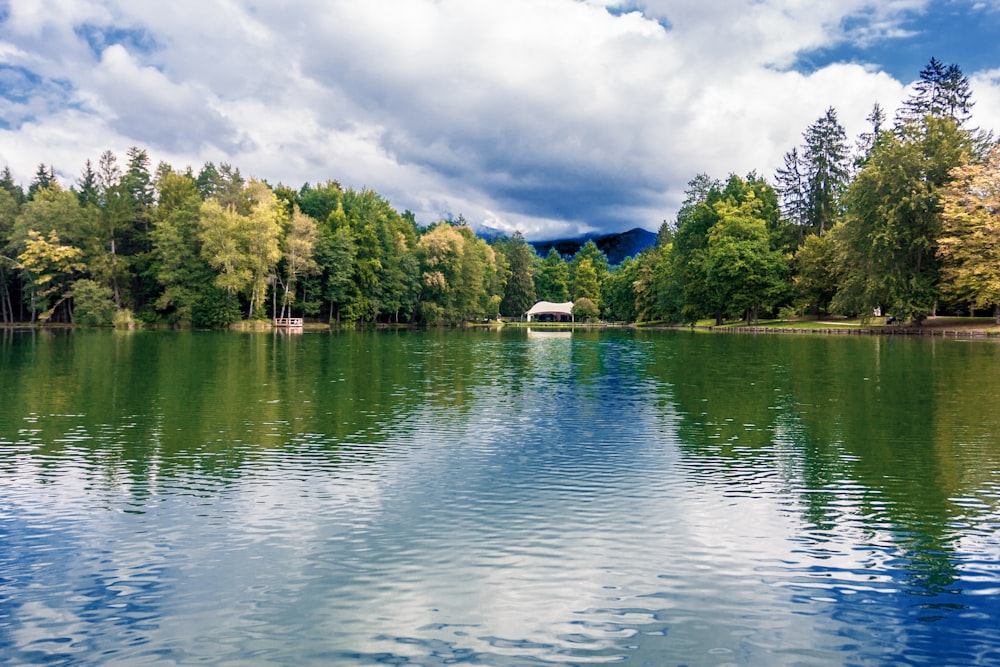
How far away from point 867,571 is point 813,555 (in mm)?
643

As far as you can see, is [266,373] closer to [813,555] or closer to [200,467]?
[200,467]

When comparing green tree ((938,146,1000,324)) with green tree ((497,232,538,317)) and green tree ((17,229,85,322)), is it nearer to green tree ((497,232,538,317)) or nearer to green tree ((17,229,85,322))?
green tree ((17,229,85,322))

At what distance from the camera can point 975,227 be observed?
61.3 meters

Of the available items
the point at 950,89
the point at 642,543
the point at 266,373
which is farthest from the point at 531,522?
the point at 950,89

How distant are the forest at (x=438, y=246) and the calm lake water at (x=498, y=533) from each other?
5347 cm

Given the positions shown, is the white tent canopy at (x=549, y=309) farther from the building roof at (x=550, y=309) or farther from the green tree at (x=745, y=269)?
the green tree at (x=745, y=269)

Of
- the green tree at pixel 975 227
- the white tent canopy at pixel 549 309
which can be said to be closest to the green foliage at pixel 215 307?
the green tree at pixel 975 227

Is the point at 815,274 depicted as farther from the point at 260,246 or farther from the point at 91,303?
the point at 91,303

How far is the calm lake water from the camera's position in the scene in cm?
662

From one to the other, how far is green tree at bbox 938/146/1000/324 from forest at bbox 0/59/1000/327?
0.58 ft

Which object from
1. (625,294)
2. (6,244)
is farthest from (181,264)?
(625,294)

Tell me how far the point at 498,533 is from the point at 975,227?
66748 mm

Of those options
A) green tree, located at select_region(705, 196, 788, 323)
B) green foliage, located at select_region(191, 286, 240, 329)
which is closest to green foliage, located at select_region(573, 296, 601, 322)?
green tree, located at select_region(705, 196, 788, 323)

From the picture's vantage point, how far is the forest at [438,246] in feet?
218
